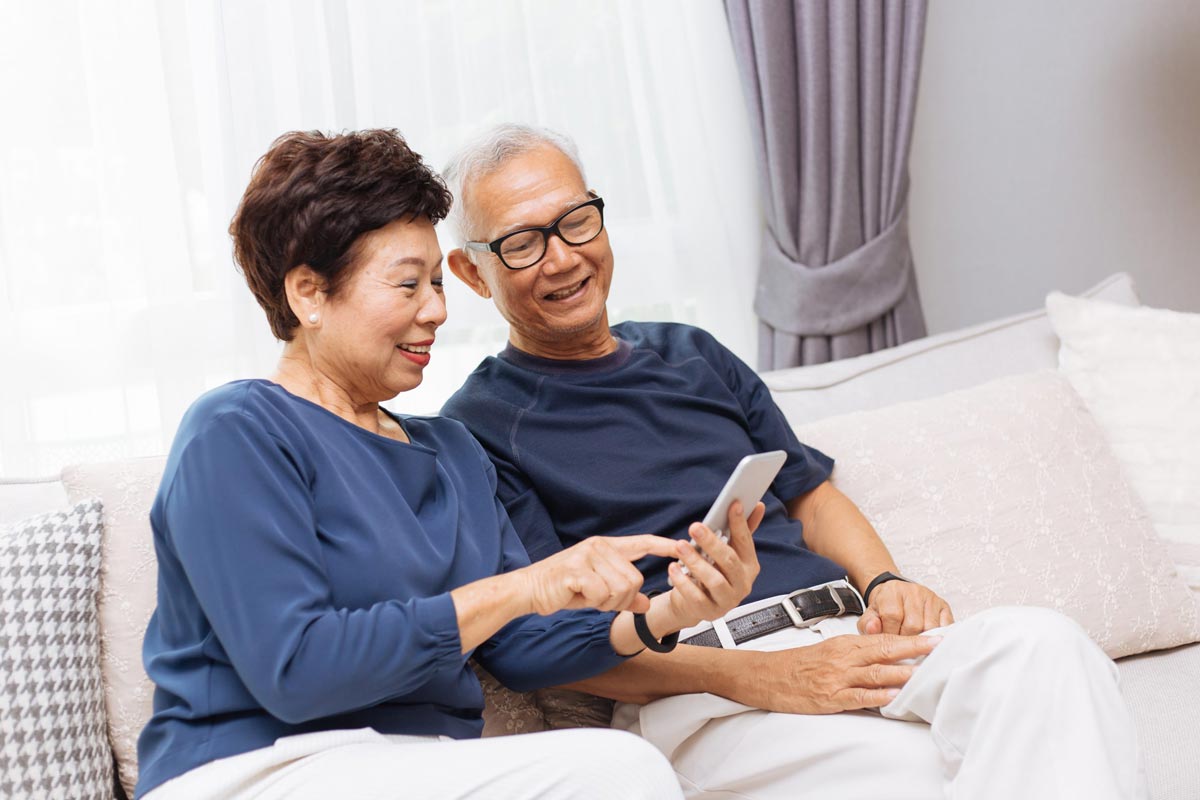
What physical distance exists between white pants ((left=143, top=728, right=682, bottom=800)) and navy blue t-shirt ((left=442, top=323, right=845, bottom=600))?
478 mm

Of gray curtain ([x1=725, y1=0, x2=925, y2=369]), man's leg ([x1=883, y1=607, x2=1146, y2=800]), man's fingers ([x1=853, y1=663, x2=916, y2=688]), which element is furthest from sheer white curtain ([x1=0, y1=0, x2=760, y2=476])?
man's leg ([x1=883, y1=607, x2=1146, y2=800])

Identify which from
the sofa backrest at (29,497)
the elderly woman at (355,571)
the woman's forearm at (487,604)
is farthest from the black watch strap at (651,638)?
the sofa backrest at (29,497)

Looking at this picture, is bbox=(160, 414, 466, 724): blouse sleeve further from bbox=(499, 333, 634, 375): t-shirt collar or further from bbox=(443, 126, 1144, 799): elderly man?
bbox=(499, 333, 634, 375): t-shirt collar

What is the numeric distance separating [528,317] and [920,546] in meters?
0.77

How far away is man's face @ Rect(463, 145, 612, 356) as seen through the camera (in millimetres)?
1765

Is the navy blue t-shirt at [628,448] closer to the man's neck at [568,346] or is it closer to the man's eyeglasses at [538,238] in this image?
the man's neck at [568,346]

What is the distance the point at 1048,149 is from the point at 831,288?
0.97m

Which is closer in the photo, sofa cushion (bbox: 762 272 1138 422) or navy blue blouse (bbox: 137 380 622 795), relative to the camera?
navy blue blouse (bbox: 137 380 622 795)

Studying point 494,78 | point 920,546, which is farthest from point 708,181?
point 920,546

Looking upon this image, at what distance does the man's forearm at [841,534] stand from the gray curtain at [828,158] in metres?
0.76

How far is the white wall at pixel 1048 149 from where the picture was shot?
3.03m

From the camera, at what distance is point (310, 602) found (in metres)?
1.21

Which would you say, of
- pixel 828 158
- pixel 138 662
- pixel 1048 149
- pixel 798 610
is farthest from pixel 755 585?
pixel 1048 149

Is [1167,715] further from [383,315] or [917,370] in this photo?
[383,315]
